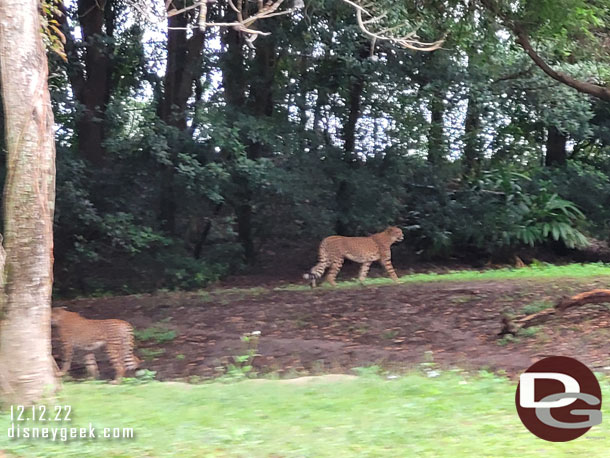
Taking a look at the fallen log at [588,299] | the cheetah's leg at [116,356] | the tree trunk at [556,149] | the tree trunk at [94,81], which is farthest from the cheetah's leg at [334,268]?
the tree trunk at [556,149]

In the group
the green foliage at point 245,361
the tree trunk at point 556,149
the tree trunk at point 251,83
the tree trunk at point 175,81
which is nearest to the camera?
the green foliage at point 245,361

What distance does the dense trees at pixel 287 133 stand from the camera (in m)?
16.9

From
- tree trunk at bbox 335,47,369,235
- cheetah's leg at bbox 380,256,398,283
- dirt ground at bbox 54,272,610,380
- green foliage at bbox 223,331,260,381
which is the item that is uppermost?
tree trunk at bbox 335,47,369,235

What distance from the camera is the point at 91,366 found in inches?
418

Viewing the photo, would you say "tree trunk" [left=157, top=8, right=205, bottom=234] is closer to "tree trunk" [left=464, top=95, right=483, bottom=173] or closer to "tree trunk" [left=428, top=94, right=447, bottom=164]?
"tree trunk" [left=428, top=94, right=447, bottom=164]

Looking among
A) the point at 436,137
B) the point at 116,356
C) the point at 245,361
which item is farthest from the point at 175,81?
the point at 245,361

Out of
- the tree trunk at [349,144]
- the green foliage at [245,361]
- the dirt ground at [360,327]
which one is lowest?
the green foliage at [245,361]

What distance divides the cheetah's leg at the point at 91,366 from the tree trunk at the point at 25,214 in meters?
3.74

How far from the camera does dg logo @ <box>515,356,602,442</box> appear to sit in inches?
201

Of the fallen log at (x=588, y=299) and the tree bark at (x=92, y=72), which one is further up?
the tree bark at (x=92, y=72)

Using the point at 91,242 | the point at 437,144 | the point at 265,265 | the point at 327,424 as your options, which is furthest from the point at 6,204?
the point at 437,144

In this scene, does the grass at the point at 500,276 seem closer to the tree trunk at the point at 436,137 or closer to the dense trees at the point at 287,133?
the dense trees at the point at 287,133

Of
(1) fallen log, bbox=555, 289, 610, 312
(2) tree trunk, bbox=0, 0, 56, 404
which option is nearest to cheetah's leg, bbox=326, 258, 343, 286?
(1) fallen log, bbox=555, 289, 610, 312

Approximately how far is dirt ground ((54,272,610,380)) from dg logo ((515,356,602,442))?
267 centimetres
